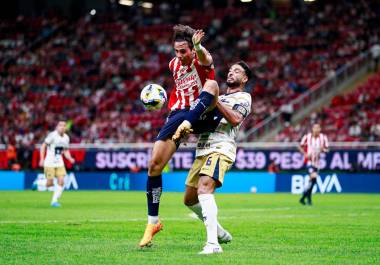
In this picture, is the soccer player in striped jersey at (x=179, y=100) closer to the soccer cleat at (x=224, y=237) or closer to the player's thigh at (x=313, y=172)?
the soccer cleat at (x=224, y=237)

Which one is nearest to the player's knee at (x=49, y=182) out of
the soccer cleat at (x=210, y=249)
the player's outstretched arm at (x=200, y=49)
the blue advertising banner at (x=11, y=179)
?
the blue advertising banner at (x=11, y=179)

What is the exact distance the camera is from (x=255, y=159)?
36500mm

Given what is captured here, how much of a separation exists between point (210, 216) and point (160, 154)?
3.71 ft

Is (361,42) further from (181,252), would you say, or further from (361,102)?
(181,252)

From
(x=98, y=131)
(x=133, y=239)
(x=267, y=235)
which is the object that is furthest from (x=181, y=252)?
(x=98, y=131)

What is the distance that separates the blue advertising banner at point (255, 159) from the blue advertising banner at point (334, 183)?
0.44 m

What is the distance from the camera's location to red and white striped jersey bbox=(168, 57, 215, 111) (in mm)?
11535

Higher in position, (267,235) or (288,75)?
(288,75)

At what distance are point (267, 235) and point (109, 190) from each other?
25.3 metres

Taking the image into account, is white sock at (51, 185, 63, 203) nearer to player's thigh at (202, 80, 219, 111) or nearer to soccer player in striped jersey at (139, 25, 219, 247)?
soccer player in striped jersey at (139, 25, 219, 247)

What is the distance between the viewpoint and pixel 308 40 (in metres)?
46.2

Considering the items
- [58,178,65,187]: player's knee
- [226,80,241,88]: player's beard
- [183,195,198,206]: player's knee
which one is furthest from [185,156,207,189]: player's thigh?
[58,178,65,187]: player's knee

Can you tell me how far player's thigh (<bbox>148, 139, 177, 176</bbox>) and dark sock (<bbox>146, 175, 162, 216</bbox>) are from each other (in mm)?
189

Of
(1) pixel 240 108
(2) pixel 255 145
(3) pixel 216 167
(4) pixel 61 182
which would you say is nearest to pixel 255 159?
(2) pixel 255 145
